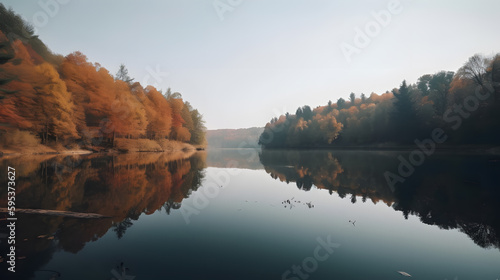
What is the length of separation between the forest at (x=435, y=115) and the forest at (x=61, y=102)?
2523 inches

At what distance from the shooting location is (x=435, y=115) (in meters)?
55.6

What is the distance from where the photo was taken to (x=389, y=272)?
4379 mm

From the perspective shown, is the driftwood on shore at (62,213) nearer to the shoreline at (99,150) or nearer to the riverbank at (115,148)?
the shoreline at (99,150)

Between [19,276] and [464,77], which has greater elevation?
[464,77]

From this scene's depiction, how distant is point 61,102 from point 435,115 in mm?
80104

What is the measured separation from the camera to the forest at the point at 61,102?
29.0 metres

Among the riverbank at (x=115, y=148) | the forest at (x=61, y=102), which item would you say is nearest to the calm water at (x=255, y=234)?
the forest at (x=61, y=102)

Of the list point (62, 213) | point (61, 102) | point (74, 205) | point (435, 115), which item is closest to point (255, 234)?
point (62, 213)

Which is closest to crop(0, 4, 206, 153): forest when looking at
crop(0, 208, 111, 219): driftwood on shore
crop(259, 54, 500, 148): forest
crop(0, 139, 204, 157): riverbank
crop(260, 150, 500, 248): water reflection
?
crop(0, 139, 204, 157): riverbank

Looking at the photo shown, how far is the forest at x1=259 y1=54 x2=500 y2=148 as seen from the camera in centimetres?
4306

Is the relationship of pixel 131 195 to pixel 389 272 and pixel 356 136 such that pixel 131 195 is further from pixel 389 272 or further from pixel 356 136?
pixel 356 136

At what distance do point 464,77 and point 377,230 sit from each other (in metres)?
64.0

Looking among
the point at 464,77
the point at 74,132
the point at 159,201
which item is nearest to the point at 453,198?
the point at 159,201

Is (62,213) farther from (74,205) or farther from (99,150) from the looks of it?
(99,150)
